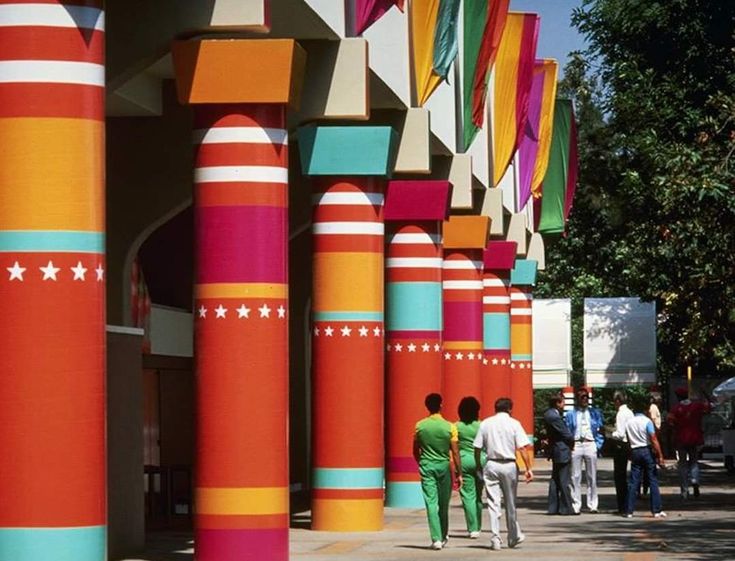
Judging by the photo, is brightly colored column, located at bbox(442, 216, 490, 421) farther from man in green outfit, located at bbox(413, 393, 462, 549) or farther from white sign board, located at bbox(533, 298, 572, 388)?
white sign board, located at bbox(533, 298, 572, 388)

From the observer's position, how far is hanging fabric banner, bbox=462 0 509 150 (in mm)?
34562

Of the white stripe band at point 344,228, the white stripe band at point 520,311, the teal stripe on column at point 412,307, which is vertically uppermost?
the white stripe band at point 520,311

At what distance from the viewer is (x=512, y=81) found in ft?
136

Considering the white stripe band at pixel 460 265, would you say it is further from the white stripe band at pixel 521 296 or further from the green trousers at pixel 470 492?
the white stripe band at pixel 521 296

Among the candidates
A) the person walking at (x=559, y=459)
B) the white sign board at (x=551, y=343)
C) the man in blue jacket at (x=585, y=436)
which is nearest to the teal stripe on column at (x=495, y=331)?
the man in blue jacket at (x=585, y=436)

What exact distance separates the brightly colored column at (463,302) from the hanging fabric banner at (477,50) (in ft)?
8.60

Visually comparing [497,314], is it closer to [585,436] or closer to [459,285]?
[459,285]

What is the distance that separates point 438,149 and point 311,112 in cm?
1052

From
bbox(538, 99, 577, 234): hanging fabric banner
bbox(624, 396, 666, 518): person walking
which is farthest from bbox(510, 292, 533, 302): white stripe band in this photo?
bbox(624, 396, 666, 518): person walking

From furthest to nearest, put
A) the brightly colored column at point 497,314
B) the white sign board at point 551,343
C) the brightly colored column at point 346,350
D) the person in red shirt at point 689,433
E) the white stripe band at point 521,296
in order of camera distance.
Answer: the white sign board at point 551,343
the white stripe band at point 521,296
the brightly colored column at point 497,314
the person in red shirt at point 689,433
the brightly colored column at point 346,350

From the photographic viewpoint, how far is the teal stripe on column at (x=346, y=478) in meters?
26.3

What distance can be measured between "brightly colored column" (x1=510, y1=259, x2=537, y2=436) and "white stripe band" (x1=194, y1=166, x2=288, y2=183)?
3429 cm

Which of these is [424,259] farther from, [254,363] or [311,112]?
[254,363]

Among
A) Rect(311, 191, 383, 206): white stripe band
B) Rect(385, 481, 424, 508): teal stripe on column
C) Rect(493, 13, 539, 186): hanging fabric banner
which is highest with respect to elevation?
Rect(493, 13, 539, 186): hanging fabric banner
